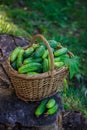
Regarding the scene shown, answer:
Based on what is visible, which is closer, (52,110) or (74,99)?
(52,110)

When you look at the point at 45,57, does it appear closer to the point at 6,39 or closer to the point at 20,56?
the point at 20,56

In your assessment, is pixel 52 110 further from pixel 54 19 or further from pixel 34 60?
pixel 54 19

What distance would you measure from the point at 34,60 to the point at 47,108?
0.49 metres

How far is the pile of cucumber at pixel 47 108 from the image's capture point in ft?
11.0

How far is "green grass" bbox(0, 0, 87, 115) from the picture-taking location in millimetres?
5875

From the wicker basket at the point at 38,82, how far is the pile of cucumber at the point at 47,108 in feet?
0.21

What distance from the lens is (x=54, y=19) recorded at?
260 inches

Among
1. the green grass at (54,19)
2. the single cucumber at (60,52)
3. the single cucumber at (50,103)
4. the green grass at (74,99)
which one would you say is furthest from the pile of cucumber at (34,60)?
the green grass at (54,19)

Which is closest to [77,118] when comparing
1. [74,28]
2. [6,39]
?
[6,39]

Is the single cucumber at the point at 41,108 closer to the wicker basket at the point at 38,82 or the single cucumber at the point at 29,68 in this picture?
the wicker basket at the point at 38,82

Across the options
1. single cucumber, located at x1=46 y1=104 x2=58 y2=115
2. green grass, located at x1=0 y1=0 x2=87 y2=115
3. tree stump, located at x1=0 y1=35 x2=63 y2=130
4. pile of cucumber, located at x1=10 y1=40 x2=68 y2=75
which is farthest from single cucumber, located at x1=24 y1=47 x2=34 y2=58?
green grass, located at x1=0 y1=0 x2=87 y2=115

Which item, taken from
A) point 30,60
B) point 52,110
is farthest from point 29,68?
point 52,110

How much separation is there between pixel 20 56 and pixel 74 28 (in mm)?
3350

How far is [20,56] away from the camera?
3.35 metres
